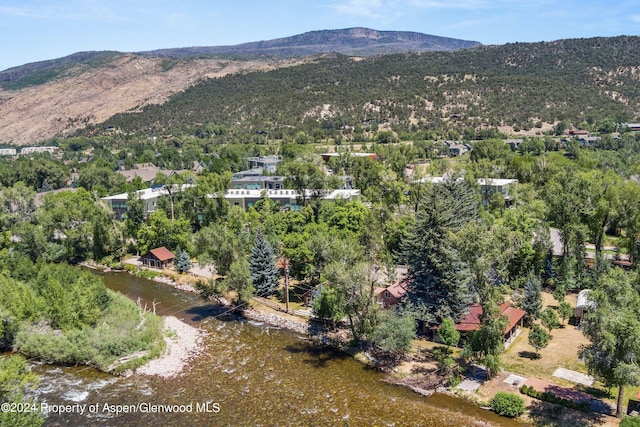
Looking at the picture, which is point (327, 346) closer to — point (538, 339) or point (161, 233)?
A: point (538, 339)

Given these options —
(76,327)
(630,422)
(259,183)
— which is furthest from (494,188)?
(76,327)

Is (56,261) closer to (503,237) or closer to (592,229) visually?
(503,237)

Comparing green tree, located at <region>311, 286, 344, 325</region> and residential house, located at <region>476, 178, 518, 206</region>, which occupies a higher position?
residential house, located at <region>476, 178, 518, 206</region>

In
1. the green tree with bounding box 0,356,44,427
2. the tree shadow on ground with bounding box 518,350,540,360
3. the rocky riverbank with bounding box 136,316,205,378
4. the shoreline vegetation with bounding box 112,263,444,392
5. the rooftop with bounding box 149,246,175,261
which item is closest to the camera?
the green tree with bounding box 0,356,44,427

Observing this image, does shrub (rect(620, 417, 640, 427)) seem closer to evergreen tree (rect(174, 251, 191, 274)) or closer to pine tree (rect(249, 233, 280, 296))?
pine tree (rect(249, 233, 280, 296))

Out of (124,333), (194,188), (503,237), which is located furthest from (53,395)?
(194,188)

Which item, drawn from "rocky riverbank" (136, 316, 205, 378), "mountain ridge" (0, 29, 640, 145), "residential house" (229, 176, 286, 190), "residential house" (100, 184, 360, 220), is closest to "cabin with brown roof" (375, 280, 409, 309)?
"rocky riverbank" (136, 316, 205, 378)
